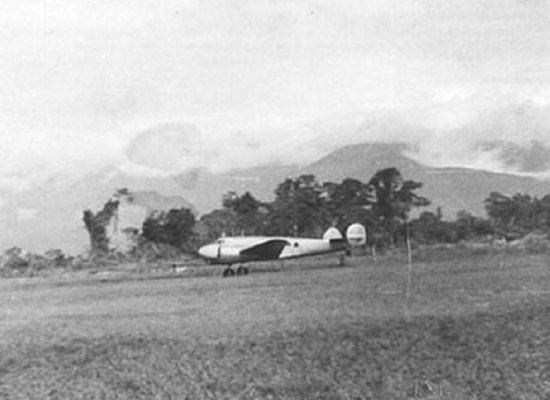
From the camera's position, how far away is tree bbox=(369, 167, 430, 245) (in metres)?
54.8

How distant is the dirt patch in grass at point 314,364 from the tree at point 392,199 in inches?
1469

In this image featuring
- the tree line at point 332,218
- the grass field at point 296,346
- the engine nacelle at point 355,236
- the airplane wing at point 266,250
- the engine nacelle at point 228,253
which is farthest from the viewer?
the tree line at point 332,218

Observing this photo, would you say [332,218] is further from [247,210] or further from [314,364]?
[314,364]

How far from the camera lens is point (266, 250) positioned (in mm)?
45500

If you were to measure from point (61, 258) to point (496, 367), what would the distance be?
202 ft

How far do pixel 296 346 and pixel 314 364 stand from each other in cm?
169

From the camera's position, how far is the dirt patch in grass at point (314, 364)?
12.1 metres

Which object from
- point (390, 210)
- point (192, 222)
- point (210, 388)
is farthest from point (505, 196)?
point (210, 388)

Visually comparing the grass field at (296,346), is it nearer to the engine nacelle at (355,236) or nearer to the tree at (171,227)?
the engine nacelle at (355,236)

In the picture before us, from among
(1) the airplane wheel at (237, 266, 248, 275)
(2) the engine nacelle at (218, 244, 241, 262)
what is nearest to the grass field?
Answer: (1) the airplane wheel at (237, 266, 248, 275)

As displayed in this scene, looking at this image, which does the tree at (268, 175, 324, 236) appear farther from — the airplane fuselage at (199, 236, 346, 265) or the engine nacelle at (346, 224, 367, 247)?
the airplane fuselage at (199, 236, 346, 265)

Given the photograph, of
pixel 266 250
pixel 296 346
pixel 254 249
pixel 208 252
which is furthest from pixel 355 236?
pixel 296 346

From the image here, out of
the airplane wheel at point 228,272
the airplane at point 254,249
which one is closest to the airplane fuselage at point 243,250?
the airplane at point 254,249

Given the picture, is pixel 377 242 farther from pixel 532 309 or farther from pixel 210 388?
pixel 210 388
